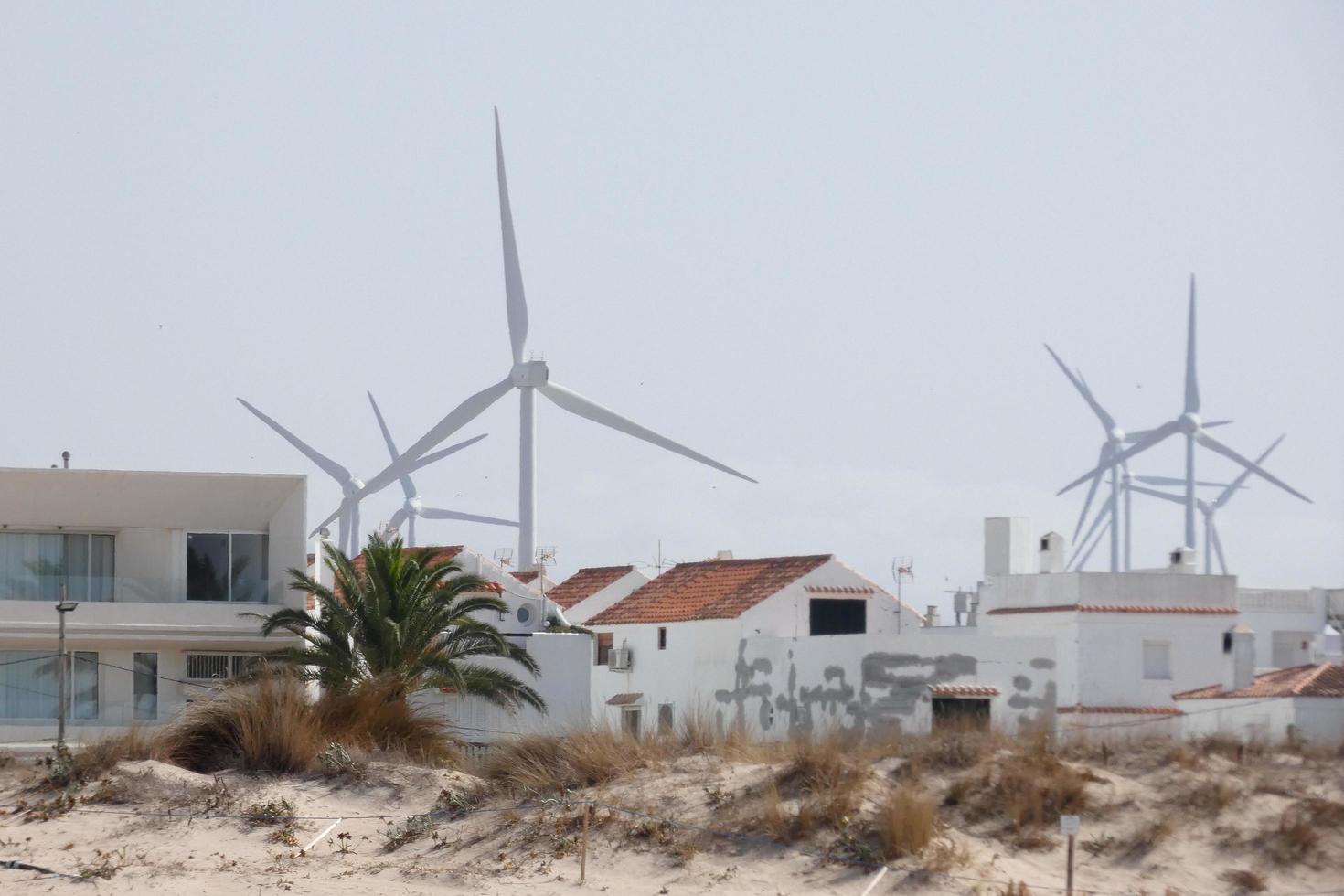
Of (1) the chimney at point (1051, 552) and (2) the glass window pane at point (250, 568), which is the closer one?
(2) the glass window pane at point (250, 568)

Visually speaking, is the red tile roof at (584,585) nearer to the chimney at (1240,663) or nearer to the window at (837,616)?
the window at (837,616)

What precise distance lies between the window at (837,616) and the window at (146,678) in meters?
23.2

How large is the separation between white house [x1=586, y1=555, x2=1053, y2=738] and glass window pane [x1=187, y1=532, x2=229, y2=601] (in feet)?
35.7

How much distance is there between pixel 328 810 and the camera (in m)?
31.8

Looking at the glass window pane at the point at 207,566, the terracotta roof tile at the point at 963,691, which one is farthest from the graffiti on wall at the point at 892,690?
the glass window pane at the point at 207,566

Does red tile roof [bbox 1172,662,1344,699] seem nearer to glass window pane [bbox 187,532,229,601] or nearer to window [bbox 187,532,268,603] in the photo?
window [bbox 187,532,268,603]

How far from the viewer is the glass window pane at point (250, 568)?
4803 cm

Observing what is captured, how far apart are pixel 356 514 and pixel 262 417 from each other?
14466 millimetres

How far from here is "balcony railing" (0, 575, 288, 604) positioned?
152 ft

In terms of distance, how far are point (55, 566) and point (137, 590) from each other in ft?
6.88

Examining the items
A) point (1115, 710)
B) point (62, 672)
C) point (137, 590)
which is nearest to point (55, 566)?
point (137, 590)

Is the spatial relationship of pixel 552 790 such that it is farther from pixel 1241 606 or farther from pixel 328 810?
pixel 1241 606

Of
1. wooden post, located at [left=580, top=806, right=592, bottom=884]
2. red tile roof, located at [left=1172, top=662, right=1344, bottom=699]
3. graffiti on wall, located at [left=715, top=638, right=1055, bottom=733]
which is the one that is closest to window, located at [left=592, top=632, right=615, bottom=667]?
graffiti on wall, located at [left=715, top=638, right=1055, bottom=733]

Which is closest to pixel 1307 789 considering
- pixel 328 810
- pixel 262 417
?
pixel 328 810
